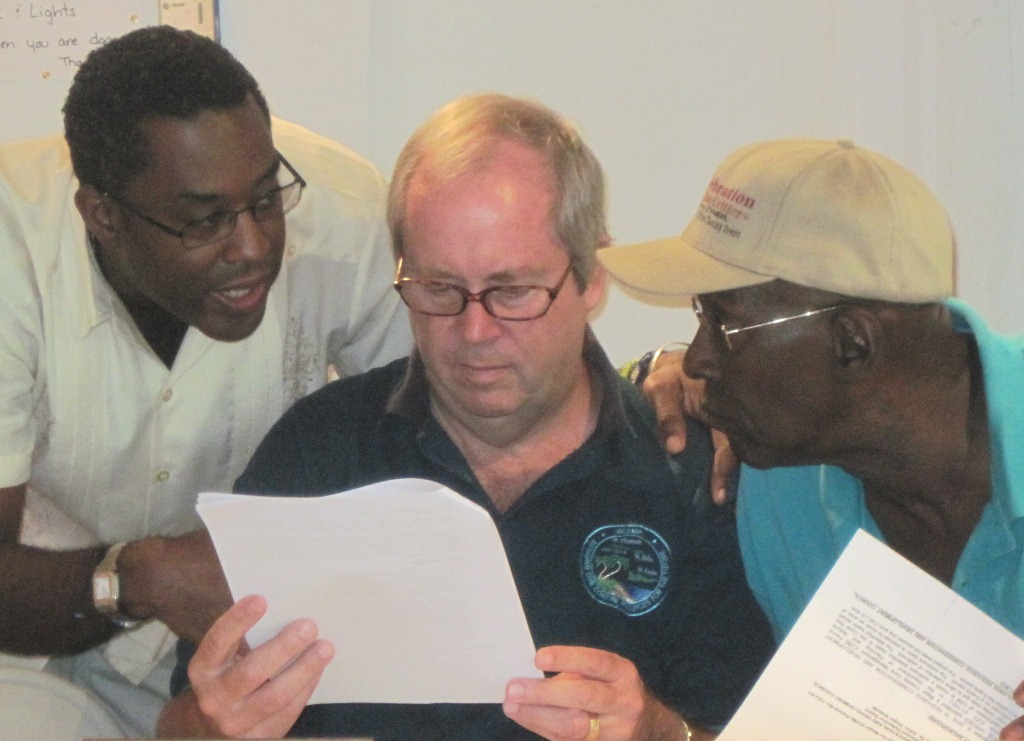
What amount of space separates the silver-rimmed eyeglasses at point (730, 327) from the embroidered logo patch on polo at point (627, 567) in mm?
368

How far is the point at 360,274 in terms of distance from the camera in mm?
2043

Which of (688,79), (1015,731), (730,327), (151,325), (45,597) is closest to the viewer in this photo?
(1015,731)

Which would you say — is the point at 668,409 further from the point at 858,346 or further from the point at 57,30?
the point at 57,30

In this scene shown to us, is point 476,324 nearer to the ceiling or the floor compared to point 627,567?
nearer to the ceiling

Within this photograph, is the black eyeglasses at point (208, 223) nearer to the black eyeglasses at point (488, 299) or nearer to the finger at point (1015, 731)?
the black eyeglasses at point (488, 299)

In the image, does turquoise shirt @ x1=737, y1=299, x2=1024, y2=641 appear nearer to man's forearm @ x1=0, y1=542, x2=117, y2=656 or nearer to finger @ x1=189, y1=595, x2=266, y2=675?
finger @ x1=189, y1=595, x2=266, y2=675

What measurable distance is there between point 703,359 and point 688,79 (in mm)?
1166

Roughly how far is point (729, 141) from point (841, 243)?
1172 mm

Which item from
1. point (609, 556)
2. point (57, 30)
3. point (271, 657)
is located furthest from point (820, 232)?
point (57, 30)

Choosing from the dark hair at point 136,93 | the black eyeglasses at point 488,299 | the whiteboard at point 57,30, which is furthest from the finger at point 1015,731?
the whiteboard at point 57,30

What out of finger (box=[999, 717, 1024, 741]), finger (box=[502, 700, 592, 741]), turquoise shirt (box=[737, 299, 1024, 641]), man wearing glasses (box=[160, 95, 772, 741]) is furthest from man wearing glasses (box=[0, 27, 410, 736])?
finger (box=[999, 717, 1024, 741])

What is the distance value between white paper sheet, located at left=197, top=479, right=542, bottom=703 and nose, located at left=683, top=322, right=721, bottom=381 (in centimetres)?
40

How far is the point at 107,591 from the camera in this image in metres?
1.64

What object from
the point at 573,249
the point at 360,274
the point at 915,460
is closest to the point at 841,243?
the point at 915,460
